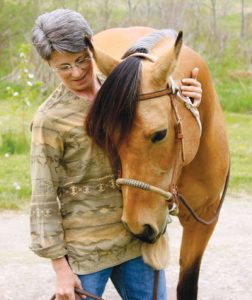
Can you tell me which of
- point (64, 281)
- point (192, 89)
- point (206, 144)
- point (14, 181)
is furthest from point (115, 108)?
point (14, 181)

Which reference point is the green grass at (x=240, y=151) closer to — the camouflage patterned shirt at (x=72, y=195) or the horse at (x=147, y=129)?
the horse at (x=147, y=129)

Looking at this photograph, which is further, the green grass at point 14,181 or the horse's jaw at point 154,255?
the green grass at point 14,181

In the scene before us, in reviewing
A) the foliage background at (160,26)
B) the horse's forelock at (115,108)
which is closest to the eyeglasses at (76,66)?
the horse's forelock at (115,108)

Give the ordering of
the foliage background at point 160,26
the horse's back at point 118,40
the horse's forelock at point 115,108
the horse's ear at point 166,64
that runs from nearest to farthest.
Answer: the horse's forelock at point 115,108 < the horse's ear at point 166,64 < the horse's back at point 118,40 < the foliage background at point 160,26

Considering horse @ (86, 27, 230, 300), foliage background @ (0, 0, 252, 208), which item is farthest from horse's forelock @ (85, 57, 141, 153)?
foliage background @ (0, 0, 252, 208)

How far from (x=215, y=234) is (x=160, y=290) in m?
2.69

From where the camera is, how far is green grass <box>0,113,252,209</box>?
559 centimetres

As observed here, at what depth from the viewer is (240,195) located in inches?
229

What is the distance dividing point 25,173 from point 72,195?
4043 millimetres

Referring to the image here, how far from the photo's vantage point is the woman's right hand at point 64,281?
83.0 inches

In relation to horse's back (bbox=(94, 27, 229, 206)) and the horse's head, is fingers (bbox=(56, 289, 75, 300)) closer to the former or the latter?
the horse's head

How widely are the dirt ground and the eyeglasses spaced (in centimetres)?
195

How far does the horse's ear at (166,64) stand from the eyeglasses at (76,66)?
0.75ft

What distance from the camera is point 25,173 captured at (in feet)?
20.3
